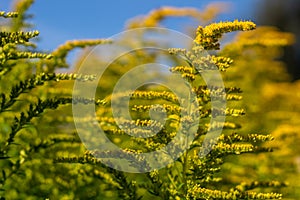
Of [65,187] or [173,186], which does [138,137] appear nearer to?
[173,186]

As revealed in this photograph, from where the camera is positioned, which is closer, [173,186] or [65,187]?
[173,186]

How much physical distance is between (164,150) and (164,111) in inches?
9.2

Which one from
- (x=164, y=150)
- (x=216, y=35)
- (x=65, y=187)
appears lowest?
(x=65, y=187)

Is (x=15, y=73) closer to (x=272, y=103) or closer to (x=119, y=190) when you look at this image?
(x=119, y=190)

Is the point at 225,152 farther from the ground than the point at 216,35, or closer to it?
closer to it

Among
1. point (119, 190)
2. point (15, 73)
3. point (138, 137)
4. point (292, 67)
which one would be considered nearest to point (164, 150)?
point (138, 137)

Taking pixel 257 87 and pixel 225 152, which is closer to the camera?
pixel 225 152

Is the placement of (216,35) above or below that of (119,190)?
above

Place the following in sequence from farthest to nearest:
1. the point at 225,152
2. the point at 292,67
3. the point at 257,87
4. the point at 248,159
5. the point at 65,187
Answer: the point at 292,67 < the point at 257,87 < the point at 248,159 < the point at 65,187 < the point at 225,152

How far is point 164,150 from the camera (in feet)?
11.6

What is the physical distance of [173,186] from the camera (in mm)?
3648

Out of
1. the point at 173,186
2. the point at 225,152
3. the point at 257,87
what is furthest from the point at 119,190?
the point at 257,87

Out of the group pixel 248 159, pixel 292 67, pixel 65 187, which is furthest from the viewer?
pixel 292 67

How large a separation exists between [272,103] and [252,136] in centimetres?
393
